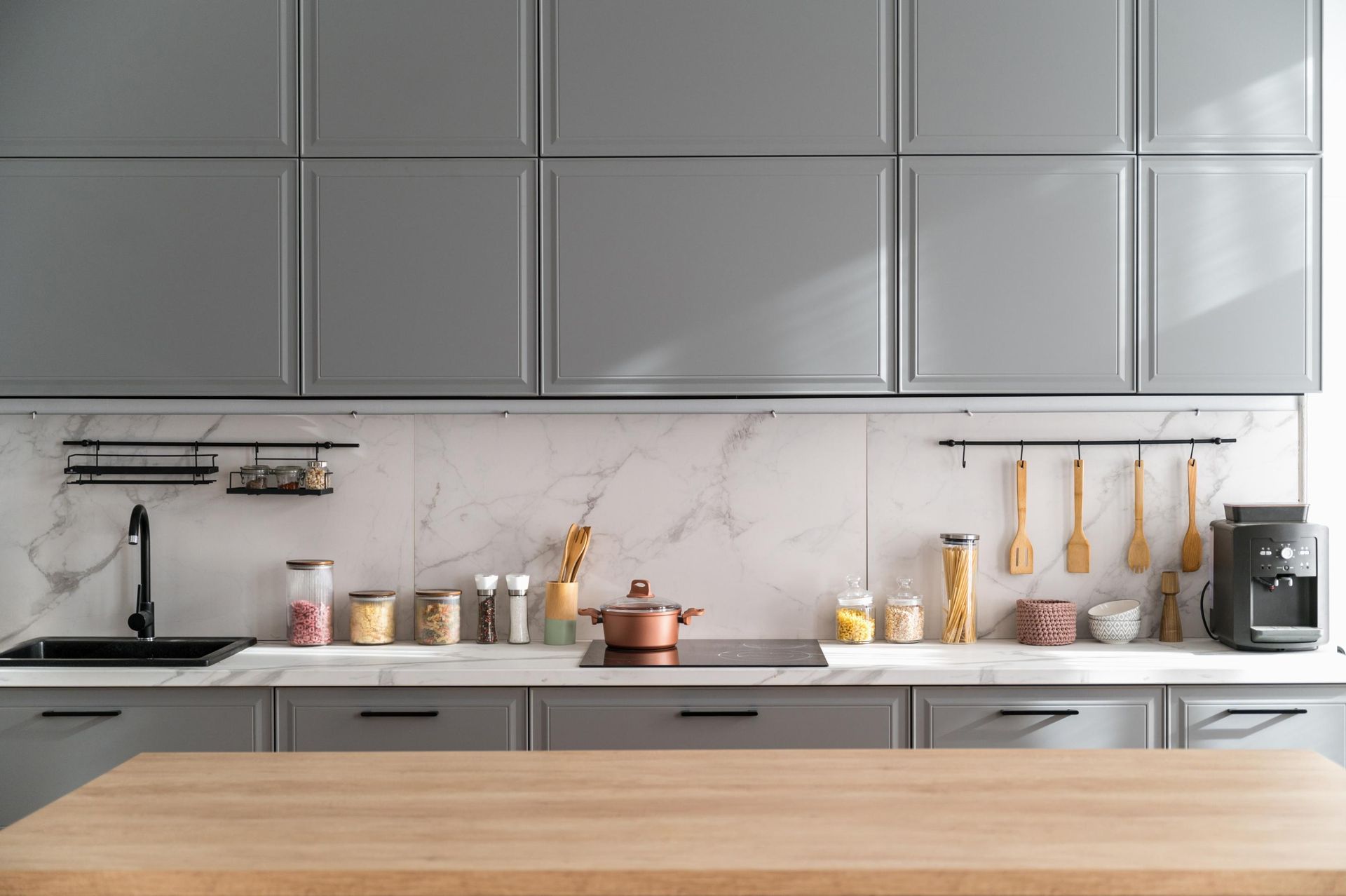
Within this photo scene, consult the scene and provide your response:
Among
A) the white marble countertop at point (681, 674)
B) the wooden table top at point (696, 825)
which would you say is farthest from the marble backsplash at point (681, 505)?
the wooden table top at point (696, 825)

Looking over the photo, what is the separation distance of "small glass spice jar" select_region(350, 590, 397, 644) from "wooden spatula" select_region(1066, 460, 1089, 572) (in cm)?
208

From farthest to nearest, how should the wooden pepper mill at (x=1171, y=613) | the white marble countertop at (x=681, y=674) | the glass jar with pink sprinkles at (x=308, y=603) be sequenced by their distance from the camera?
1. the wooden pepper mill at (x=1171, y=613)
2. the glass jar with pink sprinkles at (x=308, y=603)
3. the white marble countertop at (x=681, y=674)

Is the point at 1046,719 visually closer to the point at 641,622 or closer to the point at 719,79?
the point at 641,622

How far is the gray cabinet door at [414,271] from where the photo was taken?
114 inches

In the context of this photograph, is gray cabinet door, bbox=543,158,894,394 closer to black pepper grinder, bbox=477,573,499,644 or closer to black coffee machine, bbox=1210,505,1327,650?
black pepper grinder, bbox=477,573,499,644

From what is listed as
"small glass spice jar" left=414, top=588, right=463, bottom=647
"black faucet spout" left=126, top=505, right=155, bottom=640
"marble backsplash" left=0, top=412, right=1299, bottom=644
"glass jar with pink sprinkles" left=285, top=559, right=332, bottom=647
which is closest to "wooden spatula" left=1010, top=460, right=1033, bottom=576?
"marble backsplash" left=0, top=412, right=1299, bottom=644

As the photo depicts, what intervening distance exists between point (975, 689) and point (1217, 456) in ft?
3.89

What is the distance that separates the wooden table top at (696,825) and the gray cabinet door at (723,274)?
A: 139cm

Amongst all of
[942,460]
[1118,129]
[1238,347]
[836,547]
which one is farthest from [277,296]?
[1238,347]

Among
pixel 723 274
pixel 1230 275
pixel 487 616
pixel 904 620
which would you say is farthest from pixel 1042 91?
pixel 487 616

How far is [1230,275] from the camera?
2877 millimetres

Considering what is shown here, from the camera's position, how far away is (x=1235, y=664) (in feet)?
8.84

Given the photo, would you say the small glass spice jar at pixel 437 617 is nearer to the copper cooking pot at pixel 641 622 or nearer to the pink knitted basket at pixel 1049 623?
the copper cooking pot at pixel 641 622

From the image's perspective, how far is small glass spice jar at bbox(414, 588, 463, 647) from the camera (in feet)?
9.84
